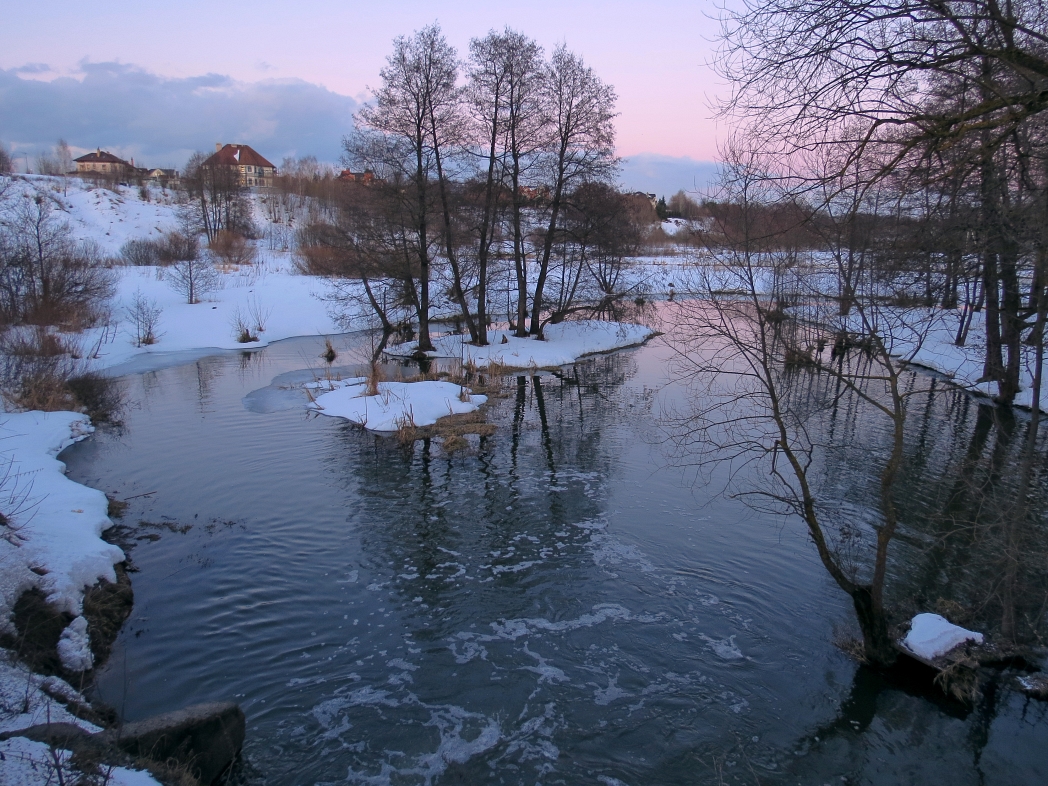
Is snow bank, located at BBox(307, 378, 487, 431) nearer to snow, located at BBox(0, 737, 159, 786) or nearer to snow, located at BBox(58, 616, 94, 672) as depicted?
snow, located at BBox(58, 616, 94, 672)

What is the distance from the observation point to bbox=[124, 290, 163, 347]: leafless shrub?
28.1m

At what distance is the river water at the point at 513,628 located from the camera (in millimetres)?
5578

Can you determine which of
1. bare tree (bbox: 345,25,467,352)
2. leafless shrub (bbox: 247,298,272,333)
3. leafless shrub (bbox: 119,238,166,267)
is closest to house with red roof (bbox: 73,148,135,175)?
leafless shrub (bbox: 119,238,166,267)

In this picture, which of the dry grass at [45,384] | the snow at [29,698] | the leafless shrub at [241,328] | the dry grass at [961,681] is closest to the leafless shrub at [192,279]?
the leafless shrub at [241,328]

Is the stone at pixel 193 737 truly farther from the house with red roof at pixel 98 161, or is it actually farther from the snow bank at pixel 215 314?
the house with red roof at pixel 98 161

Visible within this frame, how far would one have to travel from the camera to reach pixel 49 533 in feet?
26.3

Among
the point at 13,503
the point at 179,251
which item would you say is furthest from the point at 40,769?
the point at 179,251

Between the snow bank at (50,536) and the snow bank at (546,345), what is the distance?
13170mm

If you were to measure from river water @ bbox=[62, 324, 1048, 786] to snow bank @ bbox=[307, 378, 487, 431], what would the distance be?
254 cm

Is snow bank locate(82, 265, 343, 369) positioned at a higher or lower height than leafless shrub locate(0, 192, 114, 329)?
lower

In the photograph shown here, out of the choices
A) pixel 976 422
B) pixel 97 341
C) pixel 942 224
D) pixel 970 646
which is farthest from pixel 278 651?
pixel 97 341

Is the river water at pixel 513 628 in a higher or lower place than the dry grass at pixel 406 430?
lower

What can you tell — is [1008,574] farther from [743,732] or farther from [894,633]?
[743,732]

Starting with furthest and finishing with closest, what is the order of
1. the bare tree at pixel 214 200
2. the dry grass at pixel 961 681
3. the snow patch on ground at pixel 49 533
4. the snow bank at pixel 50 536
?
the bare tree at pixel 214 200, the snow patch on ground at pixel 49 533, the snow bank at pixel 50 536, the dry grass at pixel 961 681
